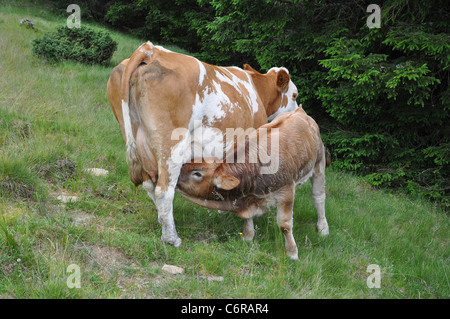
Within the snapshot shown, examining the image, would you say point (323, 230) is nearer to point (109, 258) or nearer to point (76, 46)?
point (109, 258)

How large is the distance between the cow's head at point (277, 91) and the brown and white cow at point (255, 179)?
1705 mm

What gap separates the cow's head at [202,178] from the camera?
381cm

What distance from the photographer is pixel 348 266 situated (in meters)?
4.10

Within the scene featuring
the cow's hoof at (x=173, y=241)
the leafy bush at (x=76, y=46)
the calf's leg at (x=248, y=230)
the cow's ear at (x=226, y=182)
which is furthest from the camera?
the leafy bush at (x=76, y=46)

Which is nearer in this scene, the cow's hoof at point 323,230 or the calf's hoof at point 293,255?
the calf's hoof at point 293,255

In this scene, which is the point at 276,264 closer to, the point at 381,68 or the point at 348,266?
the point at 348,266

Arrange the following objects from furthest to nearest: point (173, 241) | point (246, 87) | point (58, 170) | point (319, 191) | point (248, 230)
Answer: point (246, 87) < point (58, 170) < point (319, 191) < point (248, 230) < point (173, 241)

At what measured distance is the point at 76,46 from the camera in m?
10.6

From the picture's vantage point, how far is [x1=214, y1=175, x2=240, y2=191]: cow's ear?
3754mm

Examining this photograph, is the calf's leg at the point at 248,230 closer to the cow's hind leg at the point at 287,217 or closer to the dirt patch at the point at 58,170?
the cow's hind leg at the point at 287,217

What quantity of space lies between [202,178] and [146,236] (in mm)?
989

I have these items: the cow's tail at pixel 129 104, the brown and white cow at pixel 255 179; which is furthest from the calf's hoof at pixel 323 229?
the cow's tail at pixel 129 104

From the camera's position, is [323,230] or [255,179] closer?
[255,179]

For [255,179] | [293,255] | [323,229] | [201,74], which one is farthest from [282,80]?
[293,255]
